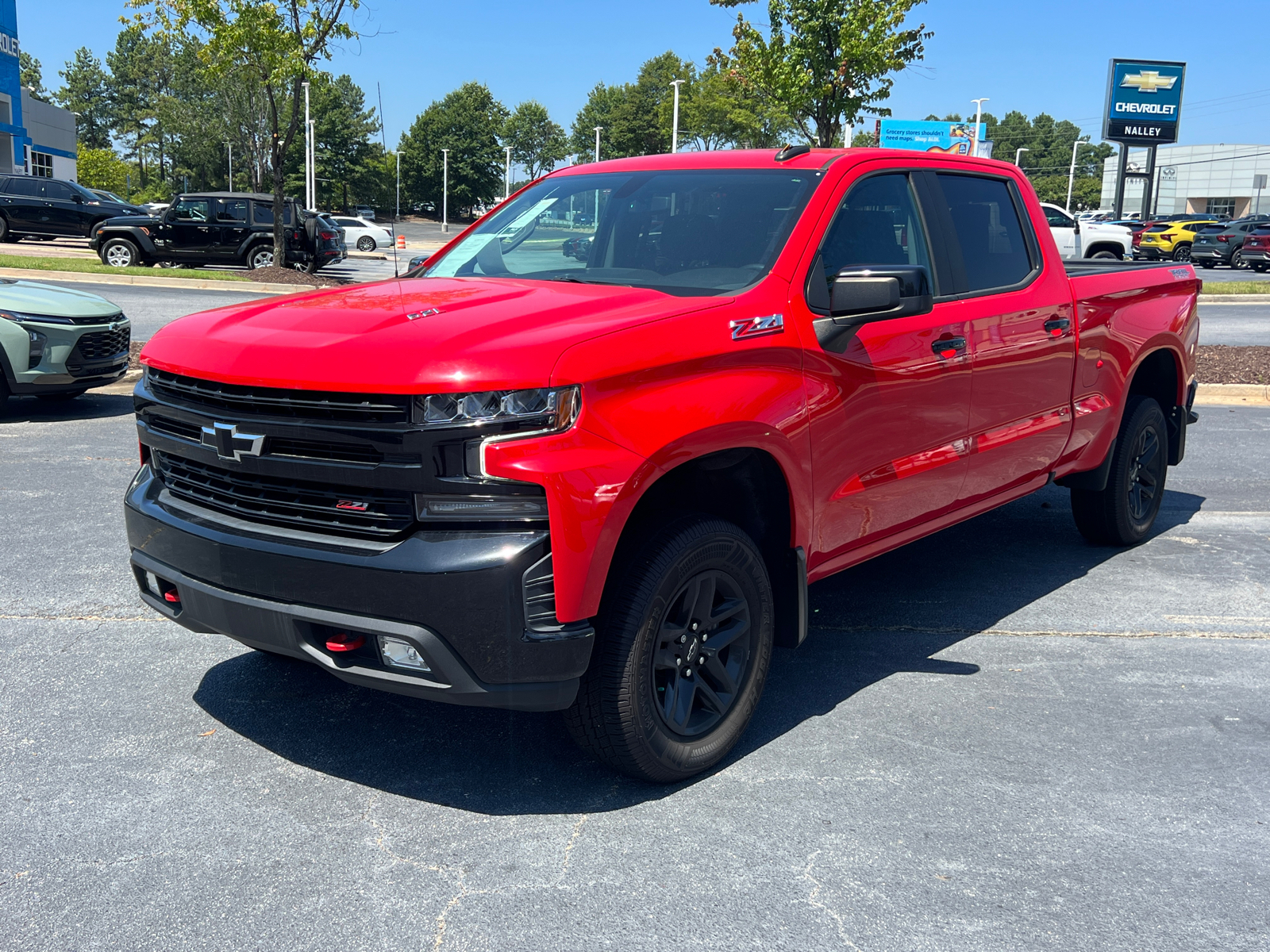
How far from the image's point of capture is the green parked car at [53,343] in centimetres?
864

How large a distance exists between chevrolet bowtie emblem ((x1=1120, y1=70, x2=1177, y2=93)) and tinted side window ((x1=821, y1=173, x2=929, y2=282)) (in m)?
46.4

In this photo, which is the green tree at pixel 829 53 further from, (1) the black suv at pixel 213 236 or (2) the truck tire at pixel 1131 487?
(2) the truck tire at pixel 1131 487

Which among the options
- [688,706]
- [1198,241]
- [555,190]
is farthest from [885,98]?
[688,706]

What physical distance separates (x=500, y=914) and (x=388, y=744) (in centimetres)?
110

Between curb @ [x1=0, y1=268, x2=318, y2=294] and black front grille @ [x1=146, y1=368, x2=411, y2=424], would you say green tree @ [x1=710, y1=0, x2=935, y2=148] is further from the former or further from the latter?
black front grille @ [x1=146, y1=368, x2=411, y2=424]

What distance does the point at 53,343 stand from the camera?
344 inches

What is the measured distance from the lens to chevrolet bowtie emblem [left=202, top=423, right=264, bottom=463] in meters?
3.12

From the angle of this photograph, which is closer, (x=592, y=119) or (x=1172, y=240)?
(x=1172, y=240)

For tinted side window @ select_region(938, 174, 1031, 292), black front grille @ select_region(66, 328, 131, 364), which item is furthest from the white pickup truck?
tinted side window @ select_region(938, 174, 1031, 292)

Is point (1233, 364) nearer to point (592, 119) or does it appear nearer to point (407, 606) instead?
point (407, 606)

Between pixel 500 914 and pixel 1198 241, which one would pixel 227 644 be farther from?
pixel 1198 241

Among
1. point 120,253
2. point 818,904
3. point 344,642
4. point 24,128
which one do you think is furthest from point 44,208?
point 818,904

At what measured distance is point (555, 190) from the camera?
15.8 ft

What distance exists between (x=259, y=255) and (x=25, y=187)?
25.6 feet
